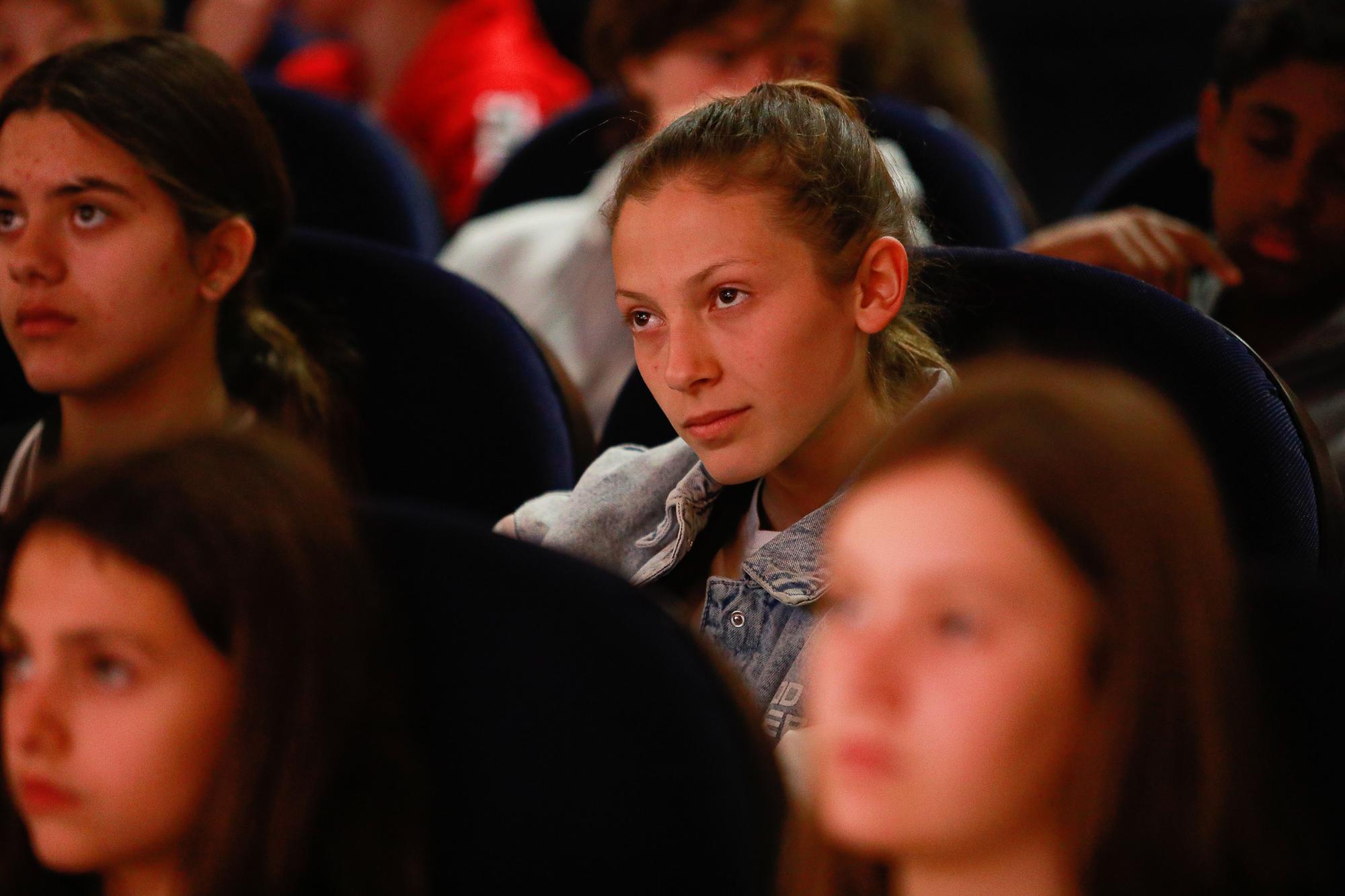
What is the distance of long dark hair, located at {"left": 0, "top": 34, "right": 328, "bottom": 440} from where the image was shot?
1.35 m

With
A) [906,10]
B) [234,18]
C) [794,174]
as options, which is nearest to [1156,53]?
[906,10]

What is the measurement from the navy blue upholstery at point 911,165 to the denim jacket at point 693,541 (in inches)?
16.2

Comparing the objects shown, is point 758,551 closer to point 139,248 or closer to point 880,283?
point 880,283

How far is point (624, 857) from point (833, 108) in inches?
25.0

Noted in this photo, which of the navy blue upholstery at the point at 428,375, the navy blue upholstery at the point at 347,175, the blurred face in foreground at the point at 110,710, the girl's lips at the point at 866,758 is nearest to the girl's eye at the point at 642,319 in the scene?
the navy blue upholstery at the point at 428,375

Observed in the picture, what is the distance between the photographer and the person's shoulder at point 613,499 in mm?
1186

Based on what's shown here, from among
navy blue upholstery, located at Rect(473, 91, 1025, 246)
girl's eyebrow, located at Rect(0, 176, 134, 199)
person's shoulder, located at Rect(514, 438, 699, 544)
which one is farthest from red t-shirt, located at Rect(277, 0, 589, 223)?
person's shoulder, located at Rect(514, 438, 699, 544)

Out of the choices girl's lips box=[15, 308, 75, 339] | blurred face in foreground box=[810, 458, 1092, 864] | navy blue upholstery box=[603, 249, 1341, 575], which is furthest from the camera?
girl's lips box=[15, 308, 75, 339]

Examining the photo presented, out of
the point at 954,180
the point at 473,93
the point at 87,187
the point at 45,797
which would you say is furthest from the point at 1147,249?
the point at 473,93

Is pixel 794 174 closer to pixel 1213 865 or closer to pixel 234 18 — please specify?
pixel 1213 865

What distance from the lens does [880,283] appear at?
3.65ft

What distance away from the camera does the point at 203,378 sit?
1417 millimetres

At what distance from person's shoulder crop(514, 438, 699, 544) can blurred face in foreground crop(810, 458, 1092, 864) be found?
0.58m

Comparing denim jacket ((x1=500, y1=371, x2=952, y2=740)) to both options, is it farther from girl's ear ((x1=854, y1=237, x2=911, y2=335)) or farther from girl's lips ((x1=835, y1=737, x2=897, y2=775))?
girl's lips ((x1=835, y1=737, x2=897, y2=775))
